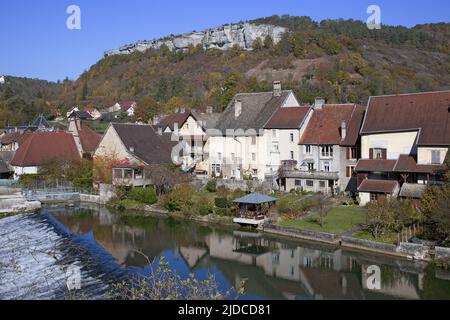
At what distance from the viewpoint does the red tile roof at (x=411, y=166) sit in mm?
30973

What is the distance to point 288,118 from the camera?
43.7 m

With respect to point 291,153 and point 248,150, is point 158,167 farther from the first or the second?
point 291,153

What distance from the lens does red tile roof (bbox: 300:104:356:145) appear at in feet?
132

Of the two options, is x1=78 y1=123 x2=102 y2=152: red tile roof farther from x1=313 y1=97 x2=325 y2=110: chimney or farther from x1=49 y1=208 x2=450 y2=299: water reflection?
x1=313 y1=97 x2=325 y2=110: chimney

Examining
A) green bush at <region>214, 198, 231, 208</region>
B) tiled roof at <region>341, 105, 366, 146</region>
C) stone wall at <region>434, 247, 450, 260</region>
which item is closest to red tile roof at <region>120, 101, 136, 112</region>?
tiled roof at <region>341, 105, 366, 146</region>

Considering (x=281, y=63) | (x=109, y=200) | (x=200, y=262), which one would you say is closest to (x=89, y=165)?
(x=109, y=200)

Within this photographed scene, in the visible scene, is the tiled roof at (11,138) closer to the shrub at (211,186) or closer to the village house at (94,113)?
the shrub at (211,186)

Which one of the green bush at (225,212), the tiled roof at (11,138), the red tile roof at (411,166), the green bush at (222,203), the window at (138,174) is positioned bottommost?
the green bush at (225,212)

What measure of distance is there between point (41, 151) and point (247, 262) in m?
34.8

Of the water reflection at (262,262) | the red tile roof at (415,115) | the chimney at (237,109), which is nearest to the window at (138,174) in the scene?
the water reflection at (262,262)

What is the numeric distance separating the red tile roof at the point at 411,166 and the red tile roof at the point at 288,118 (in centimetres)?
1083

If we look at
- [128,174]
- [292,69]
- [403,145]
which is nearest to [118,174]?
[128,174]

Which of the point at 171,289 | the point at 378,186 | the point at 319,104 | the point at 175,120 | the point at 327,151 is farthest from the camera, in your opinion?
the point at 175,120

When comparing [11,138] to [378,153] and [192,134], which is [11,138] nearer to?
[192,134]
